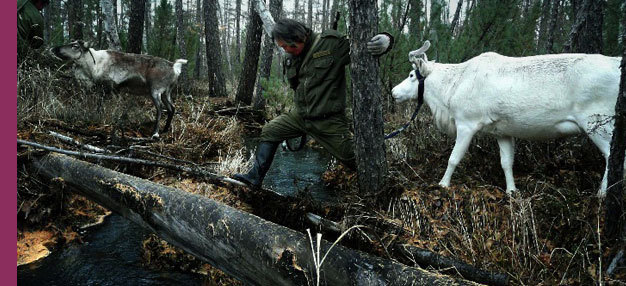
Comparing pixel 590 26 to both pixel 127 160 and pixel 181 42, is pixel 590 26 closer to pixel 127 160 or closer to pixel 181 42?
pixel 127 160

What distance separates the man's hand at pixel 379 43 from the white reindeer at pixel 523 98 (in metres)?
1.30

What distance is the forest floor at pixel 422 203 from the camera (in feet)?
8.18

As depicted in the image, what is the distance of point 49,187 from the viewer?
367 cm

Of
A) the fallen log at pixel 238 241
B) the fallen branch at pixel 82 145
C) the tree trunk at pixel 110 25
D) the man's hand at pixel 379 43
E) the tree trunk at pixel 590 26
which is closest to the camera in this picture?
the fallen log at pixel 238 241

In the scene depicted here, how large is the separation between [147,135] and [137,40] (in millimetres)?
3964

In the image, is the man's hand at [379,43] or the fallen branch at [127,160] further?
the fallen branch at [127,160]

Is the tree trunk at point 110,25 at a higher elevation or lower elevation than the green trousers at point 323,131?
higher

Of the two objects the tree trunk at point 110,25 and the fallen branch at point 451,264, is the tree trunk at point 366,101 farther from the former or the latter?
the tree trunk at point 110,25

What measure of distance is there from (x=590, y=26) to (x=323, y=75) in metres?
4.22

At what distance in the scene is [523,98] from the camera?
3.32 m

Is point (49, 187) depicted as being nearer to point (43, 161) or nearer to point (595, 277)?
point (43, 161)

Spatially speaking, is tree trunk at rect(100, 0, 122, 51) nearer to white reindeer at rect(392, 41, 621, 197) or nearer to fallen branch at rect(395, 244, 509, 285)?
white reindeer at rect(392, 41, 621, 197)

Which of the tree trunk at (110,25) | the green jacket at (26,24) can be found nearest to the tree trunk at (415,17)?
the tree trunk at (110,25)

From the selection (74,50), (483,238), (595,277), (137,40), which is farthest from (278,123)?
(137,40)
